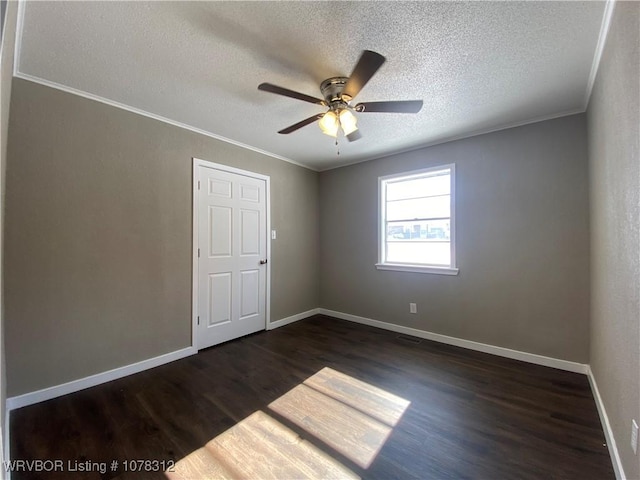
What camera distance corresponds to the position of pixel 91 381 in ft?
7.54

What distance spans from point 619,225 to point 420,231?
2104 mm

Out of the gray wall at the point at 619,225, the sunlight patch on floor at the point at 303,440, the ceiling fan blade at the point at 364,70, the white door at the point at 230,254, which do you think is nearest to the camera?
the gray wall at the point at 619,225

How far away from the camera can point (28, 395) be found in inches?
79.5

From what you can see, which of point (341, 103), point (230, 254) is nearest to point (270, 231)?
point (230, 254)

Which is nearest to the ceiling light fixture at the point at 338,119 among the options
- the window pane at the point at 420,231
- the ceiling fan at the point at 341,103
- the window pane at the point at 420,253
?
the ceiling fan at the point at 341,103

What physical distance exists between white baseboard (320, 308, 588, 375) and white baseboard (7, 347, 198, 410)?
96.1 inches

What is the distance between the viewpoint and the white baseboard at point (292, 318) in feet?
12.7

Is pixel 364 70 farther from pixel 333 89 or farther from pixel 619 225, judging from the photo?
pixel 619 225

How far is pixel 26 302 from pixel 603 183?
429cm

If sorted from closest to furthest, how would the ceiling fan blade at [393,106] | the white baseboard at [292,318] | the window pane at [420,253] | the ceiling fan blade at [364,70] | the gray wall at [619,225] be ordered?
the gray wall at [619,225] → the ceiling fan blade at [364,70] → the ceiling fan blade at [393,106] → the window pane at [420,253] → the white baseboard at [292,318]

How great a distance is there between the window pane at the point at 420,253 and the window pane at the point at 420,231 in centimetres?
7

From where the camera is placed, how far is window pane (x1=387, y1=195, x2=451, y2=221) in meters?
3.38

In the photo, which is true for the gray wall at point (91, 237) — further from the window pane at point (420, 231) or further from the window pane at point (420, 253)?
the window pane at point (420, 253)

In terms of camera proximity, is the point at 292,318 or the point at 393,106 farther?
the point at 292,318
